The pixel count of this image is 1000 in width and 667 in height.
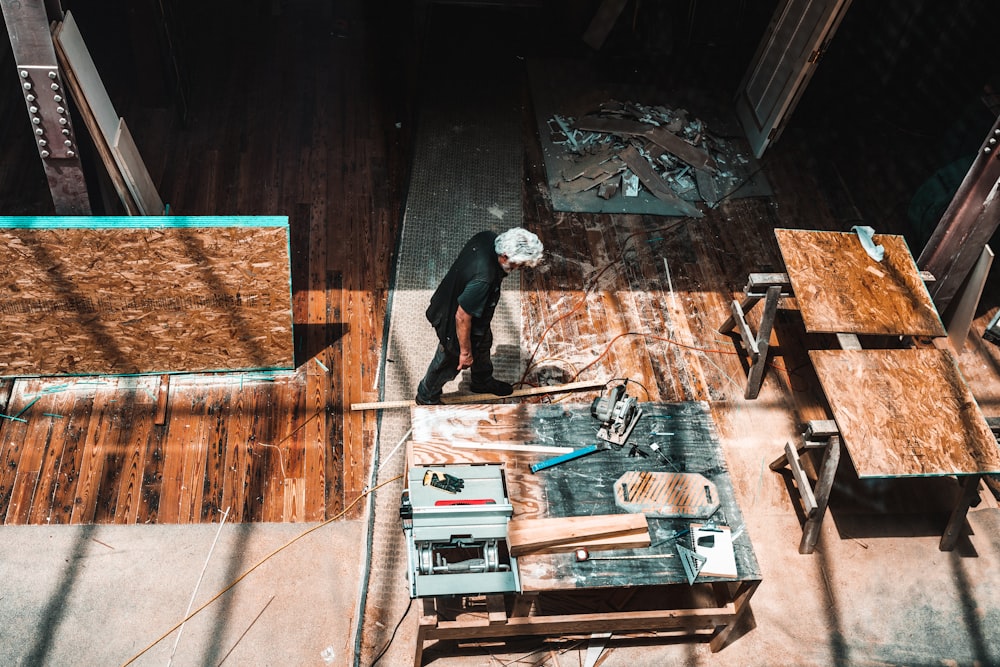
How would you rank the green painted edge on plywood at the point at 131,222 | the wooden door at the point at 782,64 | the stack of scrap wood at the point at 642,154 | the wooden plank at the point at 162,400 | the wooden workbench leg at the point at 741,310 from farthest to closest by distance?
the stack of scrap wood at the point at 642,154
the wooden door at the point at 782,64
the wooden workbench leg at the point at 741,310
the wooden plank at the point at 162,400
the green painted edge on plywood at the point at 131,222

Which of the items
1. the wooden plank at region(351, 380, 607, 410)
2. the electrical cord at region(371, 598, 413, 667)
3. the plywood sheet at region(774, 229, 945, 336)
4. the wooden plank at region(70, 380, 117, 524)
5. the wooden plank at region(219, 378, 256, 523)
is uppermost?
the plywood sheet at region(774, 229, 945, 336)

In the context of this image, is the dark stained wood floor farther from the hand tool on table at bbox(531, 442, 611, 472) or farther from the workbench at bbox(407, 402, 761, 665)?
the hand tool on table at bbox(531, 442, 611, 472)

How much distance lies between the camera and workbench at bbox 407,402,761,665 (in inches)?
135

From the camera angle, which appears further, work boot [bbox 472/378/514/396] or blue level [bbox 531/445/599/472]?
work boot [bbox 472/378/514/396]

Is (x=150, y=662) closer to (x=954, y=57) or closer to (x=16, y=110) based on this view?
(x=16, y=110)

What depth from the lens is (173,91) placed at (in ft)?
19.8

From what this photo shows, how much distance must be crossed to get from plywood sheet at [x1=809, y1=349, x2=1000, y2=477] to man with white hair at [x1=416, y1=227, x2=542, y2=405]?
5.71ft

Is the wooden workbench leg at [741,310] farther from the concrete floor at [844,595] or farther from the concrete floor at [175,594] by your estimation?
the concrete floor at [175,594]

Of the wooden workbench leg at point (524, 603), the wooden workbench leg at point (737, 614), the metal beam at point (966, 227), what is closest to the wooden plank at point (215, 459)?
the wooden workbench leg at point (524, 603)

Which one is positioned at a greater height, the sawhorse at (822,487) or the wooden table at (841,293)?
the wooden table at (841,293)

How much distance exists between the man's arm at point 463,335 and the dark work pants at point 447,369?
0.08 m

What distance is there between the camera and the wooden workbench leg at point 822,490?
4.08 m

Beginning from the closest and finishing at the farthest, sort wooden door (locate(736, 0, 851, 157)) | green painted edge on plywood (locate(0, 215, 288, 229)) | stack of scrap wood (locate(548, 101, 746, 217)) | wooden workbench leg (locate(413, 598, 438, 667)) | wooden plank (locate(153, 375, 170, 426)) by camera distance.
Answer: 1. wooden workbench leg (locate(413, 598, 438, 667))
2. green painted edge on plywood (locate(0, 215, 288, 229))
3. wooden plank (locate(153, 375, 170, 426))
4. wooden door (locate(736, 0, 851, 157))
5. stack of scrap wood (locate(548, 101, 746, 217))

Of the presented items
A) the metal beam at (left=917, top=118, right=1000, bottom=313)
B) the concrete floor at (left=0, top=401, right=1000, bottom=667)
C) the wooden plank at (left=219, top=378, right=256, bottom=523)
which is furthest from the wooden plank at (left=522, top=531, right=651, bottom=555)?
the metal beam at (left=917, top=118, right=1000, bottom=313)
